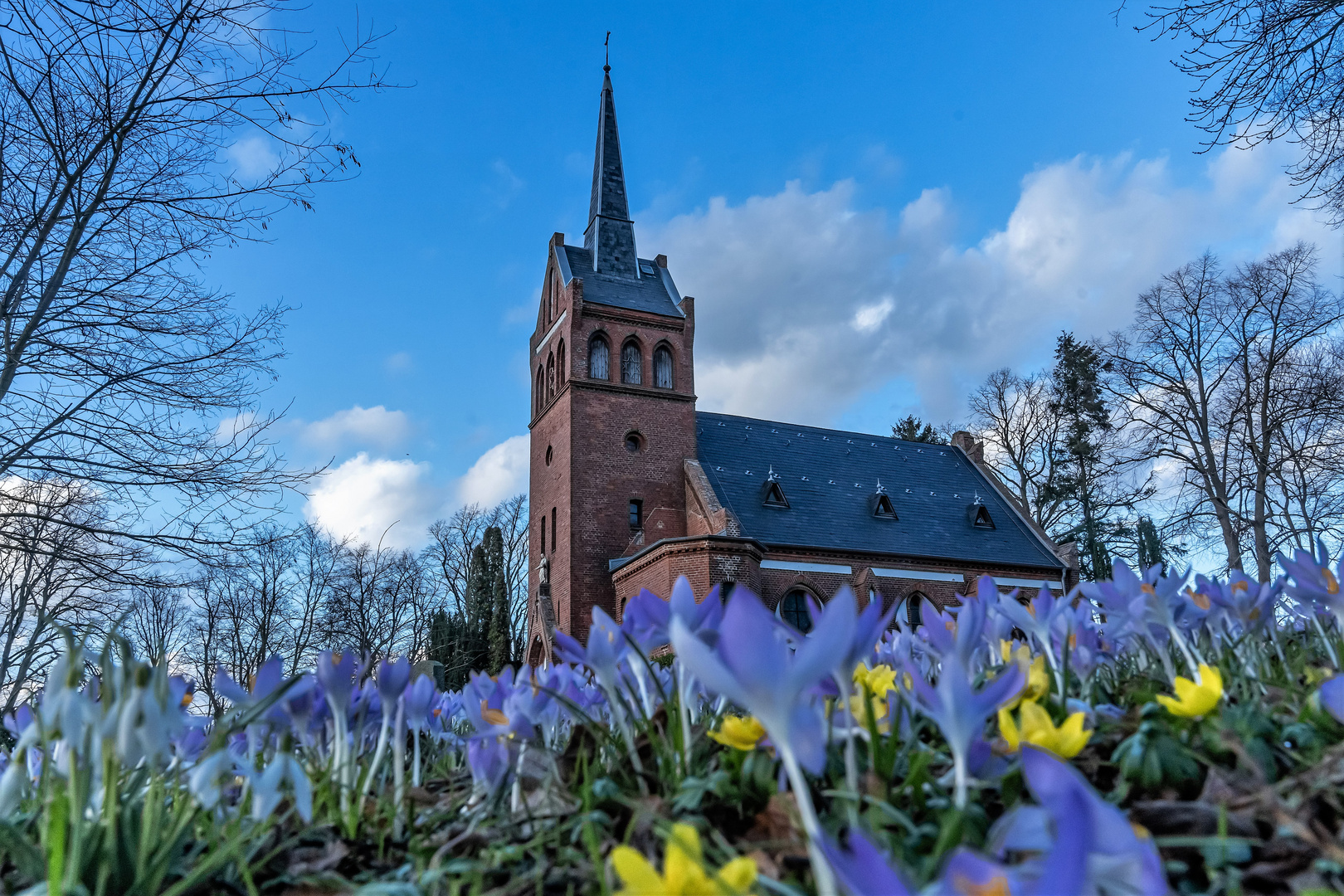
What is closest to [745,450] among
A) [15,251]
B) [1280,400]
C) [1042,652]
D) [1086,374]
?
[1280,400]

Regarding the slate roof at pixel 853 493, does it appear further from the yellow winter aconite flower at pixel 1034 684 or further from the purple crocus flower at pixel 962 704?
the purple crocus flower at pixel 962 704

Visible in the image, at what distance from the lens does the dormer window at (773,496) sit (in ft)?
81.7

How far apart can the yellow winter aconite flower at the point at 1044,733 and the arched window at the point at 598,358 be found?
23.7 metres

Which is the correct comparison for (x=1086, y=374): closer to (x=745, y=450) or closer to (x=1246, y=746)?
(x=745, y=450)

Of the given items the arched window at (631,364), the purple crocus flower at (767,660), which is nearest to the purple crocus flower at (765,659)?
the purple crocus flower at (767,660)

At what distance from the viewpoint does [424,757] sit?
2.16 m

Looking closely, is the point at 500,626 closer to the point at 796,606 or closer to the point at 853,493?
the point at 796,606

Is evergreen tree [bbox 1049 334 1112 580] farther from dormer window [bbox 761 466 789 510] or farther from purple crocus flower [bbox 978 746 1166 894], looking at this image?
purple crocus flower [bbox 978 746 1166 894]

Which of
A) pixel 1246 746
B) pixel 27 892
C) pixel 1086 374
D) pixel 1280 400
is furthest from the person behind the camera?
pixel 1086 374

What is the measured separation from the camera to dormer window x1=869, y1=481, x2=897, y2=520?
86.6ft

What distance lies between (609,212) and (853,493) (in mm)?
12536

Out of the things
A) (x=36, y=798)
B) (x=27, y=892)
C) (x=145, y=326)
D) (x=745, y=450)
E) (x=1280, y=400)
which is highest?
(x=745, y=450)

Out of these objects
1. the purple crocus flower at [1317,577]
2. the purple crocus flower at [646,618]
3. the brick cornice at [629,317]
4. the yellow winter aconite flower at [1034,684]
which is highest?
the brick cornice at [629,317]

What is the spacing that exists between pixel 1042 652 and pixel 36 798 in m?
2.15
